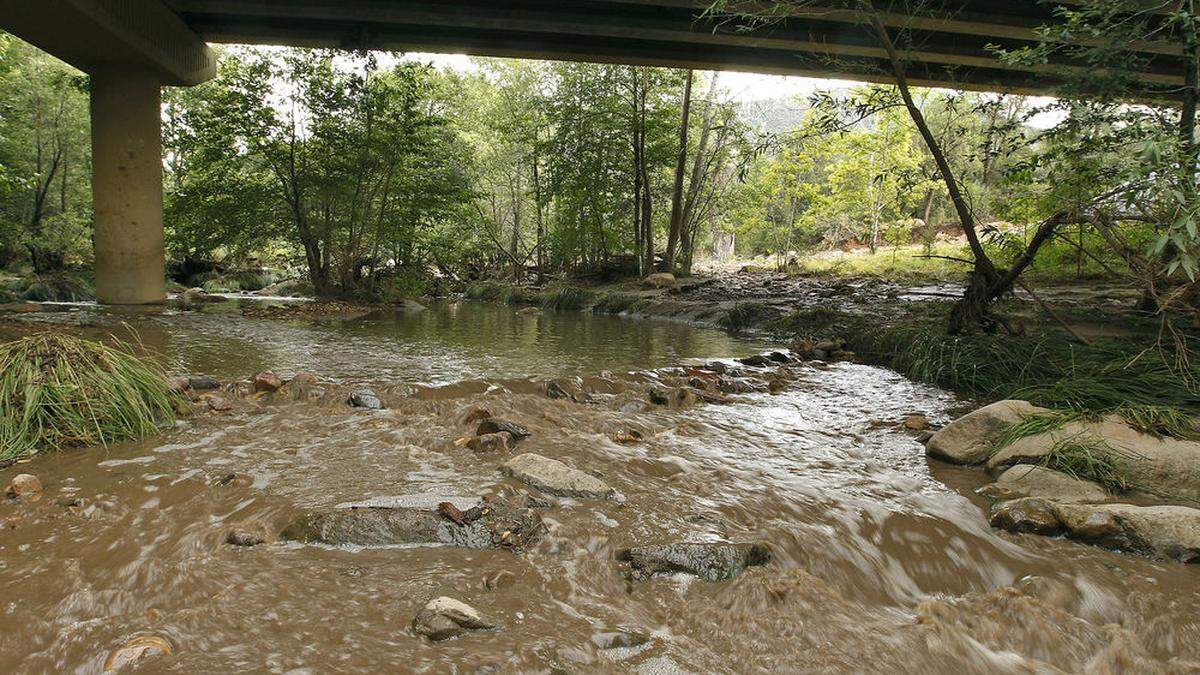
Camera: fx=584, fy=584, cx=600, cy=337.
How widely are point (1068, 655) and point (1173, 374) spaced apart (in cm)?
374

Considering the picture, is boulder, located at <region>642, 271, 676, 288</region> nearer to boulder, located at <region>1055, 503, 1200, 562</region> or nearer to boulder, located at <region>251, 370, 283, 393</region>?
boulder, located at <region>251, 370, 283, 393</region>

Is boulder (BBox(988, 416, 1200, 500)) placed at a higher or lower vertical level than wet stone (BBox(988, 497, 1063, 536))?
higher

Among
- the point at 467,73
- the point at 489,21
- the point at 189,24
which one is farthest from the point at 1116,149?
the point at 467,73

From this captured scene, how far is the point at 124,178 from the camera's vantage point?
1215 centimetres

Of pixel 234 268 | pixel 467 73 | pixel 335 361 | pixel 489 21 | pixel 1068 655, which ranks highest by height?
pixel 467 73

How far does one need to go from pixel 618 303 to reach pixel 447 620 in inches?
539

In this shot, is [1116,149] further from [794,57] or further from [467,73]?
[467,73]

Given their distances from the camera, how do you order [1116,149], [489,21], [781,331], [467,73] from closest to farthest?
1. [1116,149]
2. [781,331]
3. [489,21]
4. [467,73]

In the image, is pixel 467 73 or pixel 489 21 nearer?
pixel 489 21

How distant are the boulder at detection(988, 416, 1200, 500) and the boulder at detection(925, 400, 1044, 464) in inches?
5.4

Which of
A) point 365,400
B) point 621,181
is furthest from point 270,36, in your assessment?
point 365,400

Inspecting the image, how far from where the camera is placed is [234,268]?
79.7 feet

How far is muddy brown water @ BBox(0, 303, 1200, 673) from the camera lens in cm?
208

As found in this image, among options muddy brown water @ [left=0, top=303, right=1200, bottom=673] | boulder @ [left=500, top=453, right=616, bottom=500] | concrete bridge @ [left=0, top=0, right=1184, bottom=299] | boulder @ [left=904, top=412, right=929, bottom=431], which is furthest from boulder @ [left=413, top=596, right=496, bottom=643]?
concrete bridge @ [left=0, top=0, right=1184, bottom=299]
